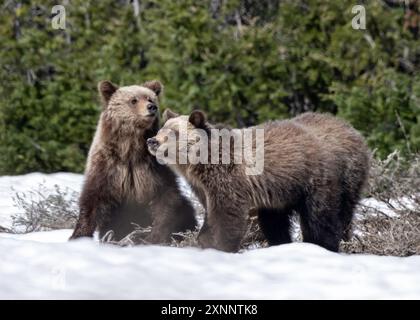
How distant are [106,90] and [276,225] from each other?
60.5 inches

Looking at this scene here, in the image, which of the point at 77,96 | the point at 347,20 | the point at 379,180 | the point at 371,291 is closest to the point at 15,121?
the point at 77,96

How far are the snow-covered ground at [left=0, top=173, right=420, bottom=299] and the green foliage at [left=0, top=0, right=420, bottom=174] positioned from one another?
5725 mm

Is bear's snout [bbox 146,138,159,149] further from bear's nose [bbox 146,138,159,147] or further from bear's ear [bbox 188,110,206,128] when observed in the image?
bear's ear [bbox 188,110,206,128]

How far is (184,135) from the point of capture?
6609 mm

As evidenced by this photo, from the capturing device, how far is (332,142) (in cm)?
683

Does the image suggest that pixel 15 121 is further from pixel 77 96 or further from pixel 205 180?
pixel 205 180

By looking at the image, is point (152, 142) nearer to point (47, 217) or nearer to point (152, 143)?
point (152, 143)

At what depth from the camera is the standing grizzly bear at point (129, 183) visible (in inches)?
266

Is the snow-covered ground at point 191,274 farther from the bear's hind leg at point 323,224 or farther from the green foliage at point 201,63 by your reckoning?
the green foliage at point 201,63

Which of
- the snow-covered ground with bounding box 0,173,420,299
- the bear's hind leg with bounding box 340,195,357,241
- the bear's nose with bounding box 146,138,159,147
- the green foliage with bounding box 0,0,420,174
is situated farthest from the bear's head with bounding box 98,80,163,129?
the green foliage with bounding box 0,0,420,174

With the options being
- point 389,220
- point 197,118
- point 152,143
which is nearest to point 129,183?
point 152,143

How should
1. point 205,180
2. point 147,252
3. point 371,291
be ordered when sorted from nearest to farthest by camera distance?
point 371,291 < point 147,252 < point 205,180

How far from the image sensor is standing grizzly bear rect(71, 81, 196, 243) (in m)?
6.76

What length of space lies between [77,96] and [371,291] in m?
8.59
